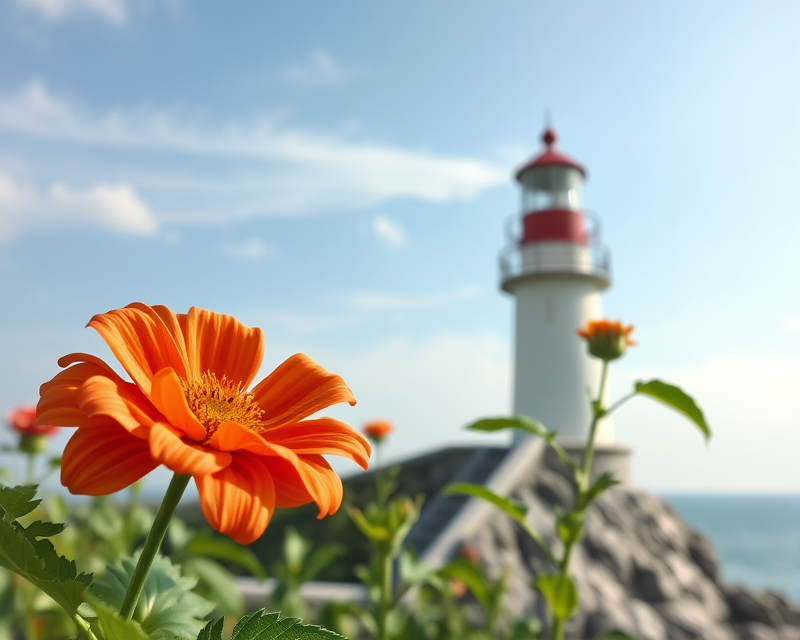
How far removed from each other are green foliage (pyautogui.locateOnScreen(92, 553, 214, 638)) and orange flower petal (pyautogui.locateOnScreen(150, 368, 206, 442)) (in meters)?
0.19

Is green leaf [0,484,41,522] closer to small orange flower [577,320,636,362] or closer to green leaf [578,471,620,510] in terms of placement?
green leaf [578,471,620,510]

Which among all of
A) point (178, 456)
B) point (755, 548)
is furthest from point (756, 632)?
point (755, 548)

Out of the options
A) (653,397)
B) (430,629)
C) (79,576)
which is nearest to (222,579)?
(430,629)

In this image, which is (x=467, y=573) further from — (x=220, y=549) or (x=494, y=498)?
(x=220, y=549)

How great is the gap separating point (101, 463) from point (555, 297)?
513 inches

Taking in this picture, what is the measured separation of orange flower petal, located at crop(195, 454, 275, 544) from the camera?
590mm

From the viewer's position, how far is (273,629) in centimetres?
58

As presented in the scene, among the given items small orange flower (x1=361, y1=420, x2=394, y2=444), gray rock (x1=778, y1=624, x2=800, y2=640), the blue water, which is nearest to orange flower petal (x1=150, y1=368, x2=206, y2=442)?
small orange flower (x1=361, y1=420, x2=394, y2=444)

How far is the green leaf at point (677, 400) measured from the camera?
1518 millimetres

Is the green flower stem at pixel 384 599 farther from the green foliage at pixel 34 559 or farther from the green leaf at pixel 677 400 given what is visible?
the green foliage at pixel 34 559

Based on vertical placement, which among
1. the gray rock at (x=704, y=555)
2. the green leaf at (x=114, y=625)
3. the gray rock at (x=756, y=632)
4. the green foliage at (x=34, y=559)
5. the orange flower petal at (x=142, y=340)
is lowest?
the gray rock at (x=756, y=632)

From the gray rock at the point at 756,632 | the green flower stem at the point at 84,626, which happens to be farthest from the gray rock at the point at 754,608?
the green flower stem at the point at 84,626

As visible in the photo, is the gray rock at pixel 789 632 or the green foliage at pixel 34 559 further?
the gray rock at pixel 789 632

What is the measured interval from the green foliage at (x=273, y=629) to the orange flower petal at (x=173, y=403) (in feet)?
0.65
